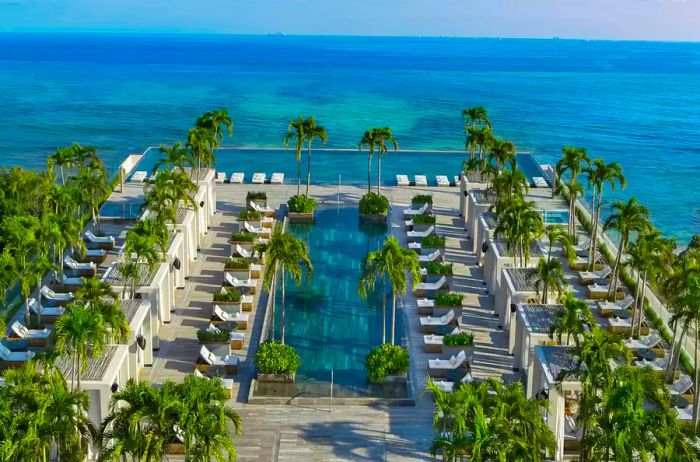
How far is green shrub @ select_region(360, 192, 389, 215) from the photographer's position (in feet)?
152

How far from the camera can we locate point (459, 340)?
30500mm

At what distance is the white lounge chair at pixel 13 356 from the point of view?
95.0ft

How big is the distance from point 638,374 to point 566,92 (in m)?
116

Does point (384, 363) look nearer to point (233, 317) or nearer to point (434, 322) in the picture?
point (434, 322)

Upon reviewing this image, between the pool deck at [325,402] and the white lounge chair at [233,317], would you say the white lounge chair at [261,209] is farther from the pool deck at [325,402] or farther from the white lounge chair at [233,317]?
the white lounge chair at [233,317]

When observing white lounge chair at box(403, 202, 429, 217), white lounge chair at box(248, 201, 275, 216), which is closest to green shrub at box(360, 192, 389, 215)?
white lounge chair at box(403, 202, 429, 217)

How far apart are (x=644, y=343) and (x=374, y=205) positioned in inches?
717

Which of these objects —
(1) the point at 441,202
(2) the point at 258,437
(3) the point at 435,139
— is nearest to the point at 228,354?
(2) the point at 258,437

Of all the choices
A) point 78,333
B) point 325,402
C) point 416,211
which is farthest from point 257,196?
point 78,333

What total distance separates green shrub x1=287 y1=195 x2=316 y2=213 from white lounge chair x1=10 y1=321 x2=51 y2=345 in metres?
17.7

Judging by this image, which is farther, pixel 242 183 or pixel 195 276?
pixel 242 183

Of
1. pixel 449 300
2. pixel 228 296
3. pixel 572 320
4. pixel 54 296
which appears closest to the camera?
pixel 572 320

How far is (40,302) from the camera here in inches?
1297

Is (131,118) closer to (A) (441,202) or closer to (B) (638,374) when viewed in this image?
(A) (441,202)
